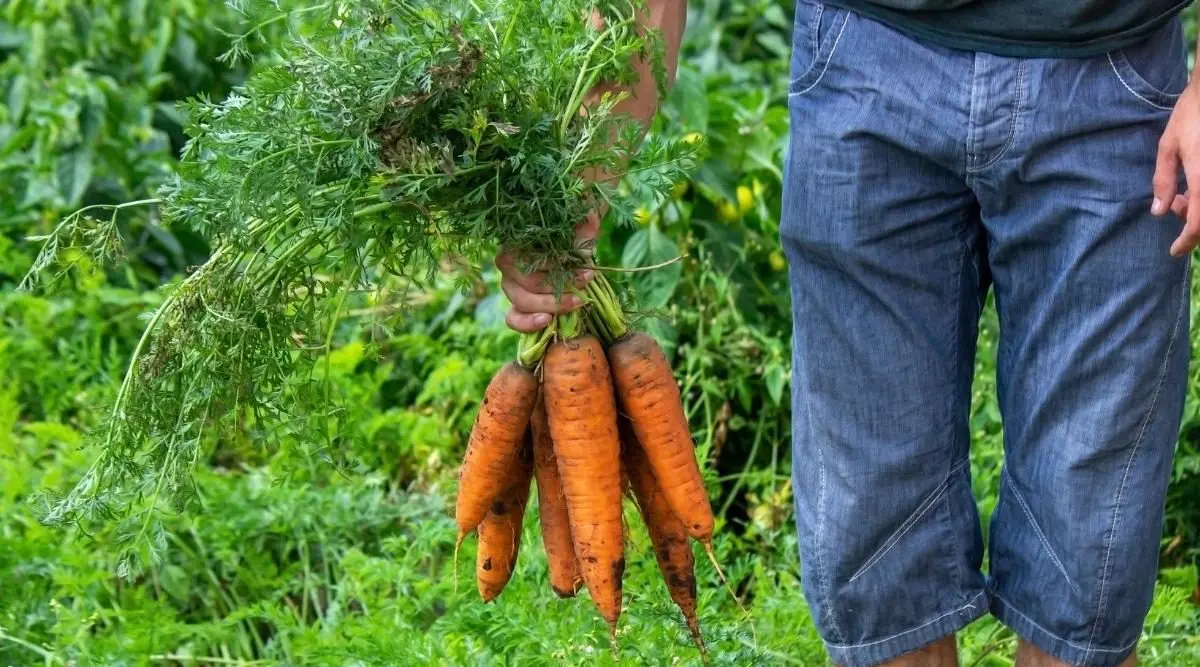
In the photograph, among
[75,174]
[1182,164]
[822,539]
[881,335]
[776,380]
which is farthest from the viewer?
[75,174]

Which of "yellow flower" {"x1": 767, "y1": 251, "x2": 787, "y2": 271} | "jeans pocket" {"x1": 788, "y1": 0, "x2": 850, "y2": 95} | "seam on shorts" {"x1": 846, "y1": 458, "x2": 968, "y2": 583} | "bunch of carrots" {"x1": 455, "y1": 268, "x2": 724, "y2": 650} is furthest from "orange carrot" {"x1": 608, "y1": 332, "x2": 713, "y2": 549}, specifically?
"yellow flower" {"x1": 767, "y1": 251, "x2": 787, "y2": 271}

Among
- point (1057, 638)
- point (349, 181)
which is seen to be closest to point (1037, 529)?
point (1057, 638)

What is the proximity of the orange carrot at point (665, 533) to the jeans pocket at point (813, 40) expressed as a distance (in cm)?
51

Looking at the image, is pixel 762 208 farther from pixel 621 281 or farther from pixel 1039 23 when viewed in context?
pixel 1039 23

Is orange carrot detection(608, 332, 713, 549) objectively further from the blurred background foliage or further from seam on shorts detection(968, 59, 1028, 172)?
seam on shorts detection(968, 59, 1028, 172)

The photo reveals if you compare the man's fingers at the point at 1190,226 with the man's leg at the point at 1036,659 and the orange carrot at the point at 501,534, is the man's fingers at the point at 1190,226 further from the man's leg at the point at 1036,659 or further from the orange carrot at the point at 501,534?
the orange carrot at the point at 501,534

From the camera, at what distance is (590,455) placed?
1741 mm

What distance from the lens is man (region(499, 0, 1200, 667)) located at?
1.48 meters

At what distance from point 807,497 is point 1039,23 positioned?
0.64m

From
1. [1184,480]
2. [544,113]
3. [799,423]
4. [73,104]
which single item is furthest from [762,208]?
[73,104]

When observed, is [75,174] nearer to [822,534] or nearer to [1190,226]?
[822,534]

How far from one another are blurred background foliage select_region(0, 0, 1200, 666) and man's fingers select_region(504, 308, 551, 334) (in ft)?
0.48

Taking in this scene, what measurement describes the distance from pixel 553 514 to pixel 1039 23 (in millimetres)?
863

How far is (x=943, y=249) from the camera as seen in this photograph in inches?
63.9
